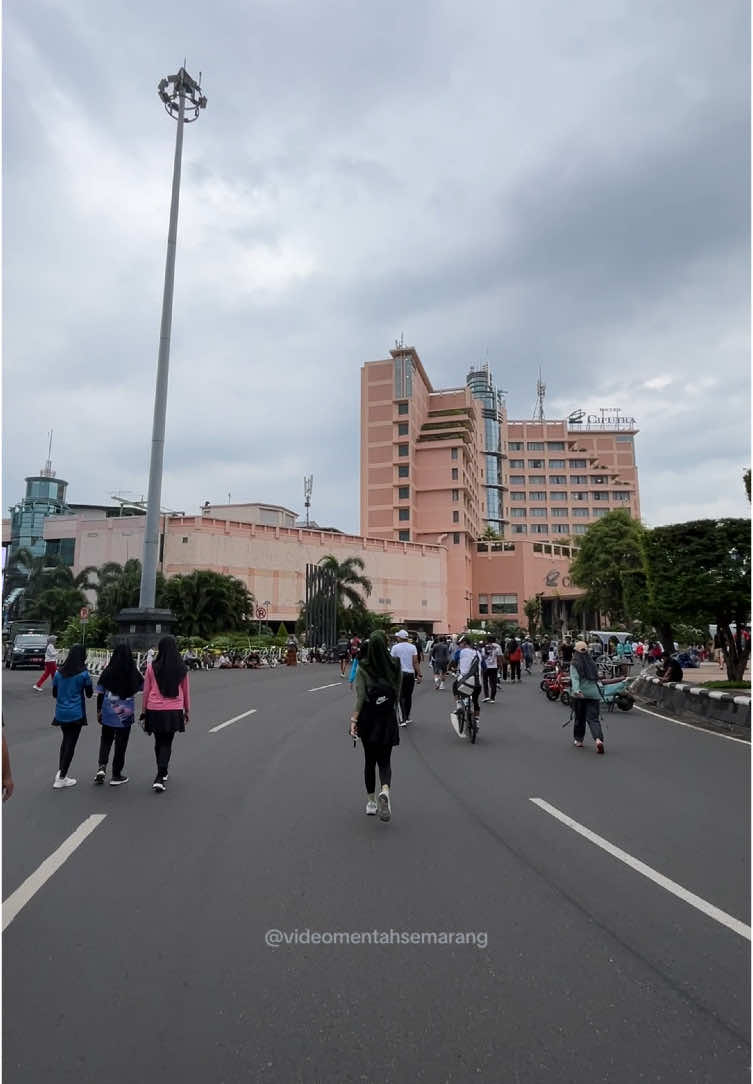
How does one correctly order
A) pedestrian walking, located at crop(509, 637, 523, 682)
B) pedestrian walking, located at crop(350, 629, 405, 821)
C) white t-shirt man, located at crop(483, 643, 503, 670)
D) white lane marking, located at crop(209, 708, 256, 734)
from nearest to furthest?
1. pedestrian walking, located at crop(350, 629, 405, 821)
2. white lane marking, located at crop(209, 708, 256, 734)
3. white t-shirt man, located at crop(483, 643, 503, 670)
4. pedestrian walking, located at crop(509, 637, 523, 682)

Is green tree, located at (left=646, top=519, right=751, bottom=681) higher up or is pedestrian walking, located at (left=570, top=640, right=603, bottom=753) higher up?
green tree, located at (left=646, top=519, right=751, bottom=681)

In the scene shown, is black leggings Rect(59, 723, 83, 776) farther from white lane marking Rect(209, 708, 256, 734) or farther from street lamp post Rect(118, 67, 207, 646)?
street lamp post Rect(118, 67, 207, 646)

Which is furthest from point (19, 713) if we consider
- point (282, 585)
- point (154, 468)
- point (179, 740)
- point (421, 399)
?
point (421, 399)

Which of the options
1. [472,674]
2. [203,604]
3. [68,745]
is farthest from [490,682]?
[203,604]

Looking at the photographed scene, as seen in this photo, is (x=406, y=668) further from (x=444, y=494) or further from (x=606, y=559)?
(x=444, y=494)

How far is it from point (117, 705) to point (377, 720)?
321cm

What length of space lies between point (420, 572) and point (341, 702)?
55810 millimetres

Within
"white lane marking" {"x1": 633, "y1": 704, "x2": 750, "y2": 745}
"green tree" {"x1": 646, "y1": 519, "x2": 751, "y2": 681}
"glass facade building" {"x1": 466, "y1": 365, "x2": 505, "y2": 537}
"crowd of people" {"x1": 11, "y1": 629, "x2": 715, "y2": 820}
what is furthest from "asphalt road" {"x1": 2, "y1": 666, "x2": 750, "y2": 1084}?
"glass facade building" {"x1": 466, "y1": 365, "x2": 505, "y2": 537}

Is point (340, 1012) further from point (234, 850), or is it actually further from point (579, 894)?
point (234, 850)

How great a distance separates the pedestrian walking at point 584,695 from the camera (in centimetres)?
1077

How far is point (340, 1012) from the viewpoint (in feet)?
10.5

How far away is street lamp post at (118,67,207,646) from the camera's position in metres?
22.1

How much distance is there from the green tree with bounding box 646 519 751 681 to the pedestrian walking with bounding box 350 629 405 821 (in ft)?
42.8

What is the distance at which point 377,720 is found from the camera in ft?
22.2
